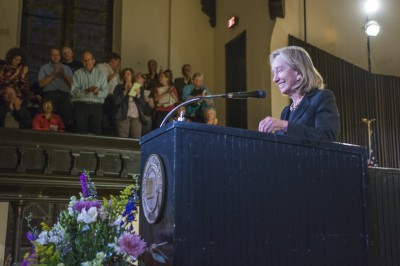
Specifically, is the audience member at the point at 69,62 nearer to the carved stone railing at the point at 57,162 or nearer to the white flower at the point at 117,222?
the carved stone railing at the point at 57,162

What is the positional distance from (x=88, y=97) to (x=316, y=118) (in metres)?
4.23

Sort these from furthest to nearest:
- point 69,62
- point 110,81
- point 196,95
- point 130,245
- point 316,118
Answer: point 196,95 < point 110,81 < point 69,62 < point 316,118 < point 130,245

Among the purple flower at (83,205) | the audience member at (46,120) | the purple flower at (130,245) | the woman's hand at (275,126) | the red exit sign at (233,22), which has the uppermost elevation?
the red exit sign at (233,22)

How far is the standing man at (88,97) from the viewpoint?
18.6 ft

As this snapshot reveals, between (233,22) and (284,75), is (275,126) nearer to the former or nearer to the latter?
(284,75)

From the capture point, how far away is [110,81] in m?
6.29

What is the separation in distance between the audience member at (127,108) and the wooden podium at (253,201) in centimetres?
431

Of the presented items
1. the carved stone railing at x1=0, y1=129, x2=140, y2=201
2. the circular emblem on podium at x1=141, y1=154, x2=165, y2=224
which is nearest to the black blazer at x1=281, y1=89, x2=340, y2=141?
the circular emblem on podium at x1=141, y1=154, x2=165, y2=224

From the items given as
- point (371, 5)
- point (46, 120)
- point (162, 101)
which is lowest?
point (46, 120)

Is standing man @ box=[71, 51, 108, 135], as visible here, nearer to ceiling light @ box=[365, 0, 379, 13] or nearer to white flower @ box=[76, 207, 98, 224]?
ceiling light @ box=[365, 0, 379, 13]

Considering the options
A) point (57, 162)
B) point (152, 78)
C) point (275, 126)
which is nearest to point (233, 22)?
point (152, 78)

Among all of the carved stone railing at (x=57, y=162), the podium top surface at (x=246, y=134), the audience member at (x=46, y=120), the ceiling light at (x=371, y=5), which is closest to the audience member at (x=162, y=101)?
the carved stone railing at (x=57, y=162)

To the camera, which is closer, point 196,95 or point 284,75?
point 284,75

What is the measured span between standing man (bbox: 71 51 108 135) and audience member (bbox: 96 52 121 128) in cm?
30
